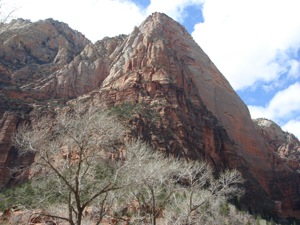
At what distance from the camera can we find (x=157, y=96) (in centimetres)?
7656

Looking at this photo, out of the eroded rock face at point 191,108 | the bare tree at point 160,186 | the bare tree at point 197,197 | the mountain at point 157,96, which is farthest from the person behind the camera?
the mountain at point 157,96

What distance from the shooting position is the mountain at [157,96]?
73.6 metres

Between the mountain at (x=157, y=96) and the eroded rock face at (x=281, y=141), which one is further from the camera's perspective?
the eroded rock face at (x=281, y=141)

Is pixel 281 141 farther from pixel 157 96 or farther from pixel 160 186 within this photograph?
pixel 160 186

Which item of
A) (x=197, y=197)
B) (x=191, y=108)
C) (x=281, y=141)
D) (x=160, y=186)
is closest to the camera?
(x=160, y=186)

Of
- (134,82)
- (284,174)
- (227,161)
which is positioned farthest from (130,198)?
(284,174)

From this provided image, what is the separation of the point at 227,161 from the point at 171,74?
22319 millimetres

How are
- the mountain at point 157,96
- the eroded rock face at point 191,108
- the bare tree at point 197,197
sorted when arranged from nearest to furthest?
the bare tree at point 197,197
the eroded rock face at point 191,108
the mountain at point 157,96

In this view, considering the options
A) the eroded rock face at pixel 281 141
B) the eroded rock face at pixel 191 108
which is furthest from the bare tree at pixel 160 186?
the eroded rock face at pixel 281 141

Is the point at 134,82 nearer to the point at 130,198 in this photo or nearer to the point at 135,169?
the point at 130,198

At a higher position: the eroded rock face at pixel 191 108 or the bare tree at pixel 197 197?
the eroded rock face at pixel 191 108

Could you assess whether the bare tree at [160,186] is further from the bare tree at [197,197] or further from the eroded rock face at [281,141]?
the eroded rock face at [281,141]

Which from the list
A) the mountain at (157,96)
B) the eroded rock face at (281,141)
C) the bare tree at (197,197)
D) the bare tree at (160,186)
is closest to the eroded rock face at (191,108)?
the mountain at (157,96)

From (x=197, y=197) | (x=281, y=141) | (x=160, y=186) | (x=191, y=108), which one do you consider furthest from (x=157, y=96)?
(x=281, y=141)
